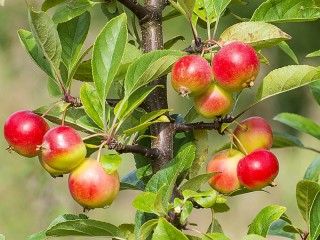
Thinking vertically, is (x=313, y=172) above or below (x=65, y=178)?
above

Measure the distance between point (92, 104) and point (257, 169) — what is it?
0.73 ft

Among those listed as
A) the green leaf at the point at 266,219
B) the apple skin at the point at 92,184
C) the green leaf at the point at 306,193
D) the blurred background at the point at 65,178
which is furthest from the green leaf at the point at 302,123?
the blurred background at the point at 65,178

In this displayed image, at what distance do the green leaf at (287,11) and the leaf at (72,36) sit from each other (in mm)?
232

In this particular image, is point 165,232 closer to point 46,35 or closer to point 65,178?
point 46,35

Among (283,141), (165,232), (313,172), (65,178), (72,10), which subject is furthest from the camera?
(65,178)

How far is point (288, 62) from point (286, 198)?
1054 millimetres

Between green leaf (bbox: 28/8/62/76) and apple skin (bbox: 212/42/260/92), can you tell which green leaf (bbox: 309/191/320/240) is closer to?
apple skin (bbox: 212/42/260/92)

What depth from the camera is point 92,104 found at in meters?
0.85

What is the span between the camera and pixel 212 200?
0.81 metres

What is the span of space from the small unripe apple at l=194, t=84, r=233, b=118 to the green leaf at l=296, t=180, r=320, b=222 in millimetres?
149

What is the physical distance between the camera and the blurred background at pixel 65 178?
9.96 ft

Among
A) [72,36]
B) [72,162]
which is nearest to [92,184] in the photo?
[72,162]

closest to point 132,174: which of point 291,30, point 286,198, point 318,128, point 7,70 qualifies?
point 318,128

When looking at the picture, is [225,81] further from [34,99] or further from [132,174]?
[34,99]
